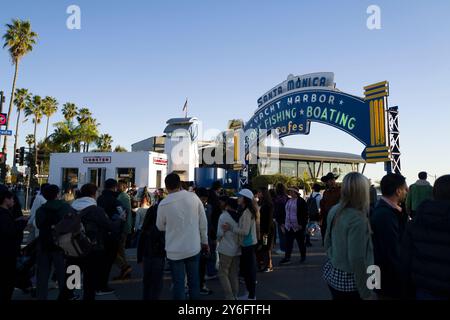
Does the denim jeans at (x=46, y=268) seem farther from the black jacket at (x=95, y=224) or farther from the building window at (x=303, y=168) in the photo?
the building window at (x=303, y=168)

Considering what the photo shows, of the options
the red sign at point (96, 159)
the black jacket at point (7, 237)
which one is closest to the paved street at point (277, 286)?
the black jacket at point (7, 237)

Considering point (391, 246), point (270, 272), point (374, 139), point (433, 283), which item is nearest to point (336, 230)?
point (391, 246)

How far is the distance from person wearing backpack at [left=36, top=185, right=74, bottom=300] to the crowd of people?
15 mm

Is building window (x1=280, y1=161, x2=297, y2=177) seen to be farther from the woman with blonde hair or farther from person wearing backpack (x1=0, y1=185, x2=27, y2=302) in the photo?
the woman with blonde hair

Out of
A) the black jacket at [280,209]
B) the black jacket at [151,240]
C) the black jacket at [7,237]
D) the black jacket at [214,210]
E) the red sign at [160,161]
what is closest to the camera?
the black jacket at [7,237]

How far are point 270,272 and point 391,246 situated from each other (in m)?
5.16

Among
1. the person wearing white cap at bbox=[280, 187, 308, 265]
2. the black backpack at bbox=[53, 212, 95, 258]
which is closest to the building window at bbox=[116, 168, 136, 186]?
the person wearing white cap at bbox=[280, 187, 308, 265]

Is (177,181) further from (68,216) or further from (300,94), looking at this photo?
(300,94)

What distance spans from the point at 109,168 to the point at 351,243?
2834 centimetres

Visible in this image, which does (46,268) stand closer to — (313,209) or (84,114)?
(313,209)

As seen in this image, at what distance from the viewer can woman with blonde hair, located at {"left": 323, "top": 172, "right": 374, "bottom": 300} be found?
9.74ft

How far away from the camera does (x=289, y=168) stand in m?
55.8

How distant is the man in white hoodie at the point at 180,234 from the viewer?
4699mm

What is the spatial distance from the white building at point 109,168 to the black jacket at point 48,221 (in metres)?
23.4
